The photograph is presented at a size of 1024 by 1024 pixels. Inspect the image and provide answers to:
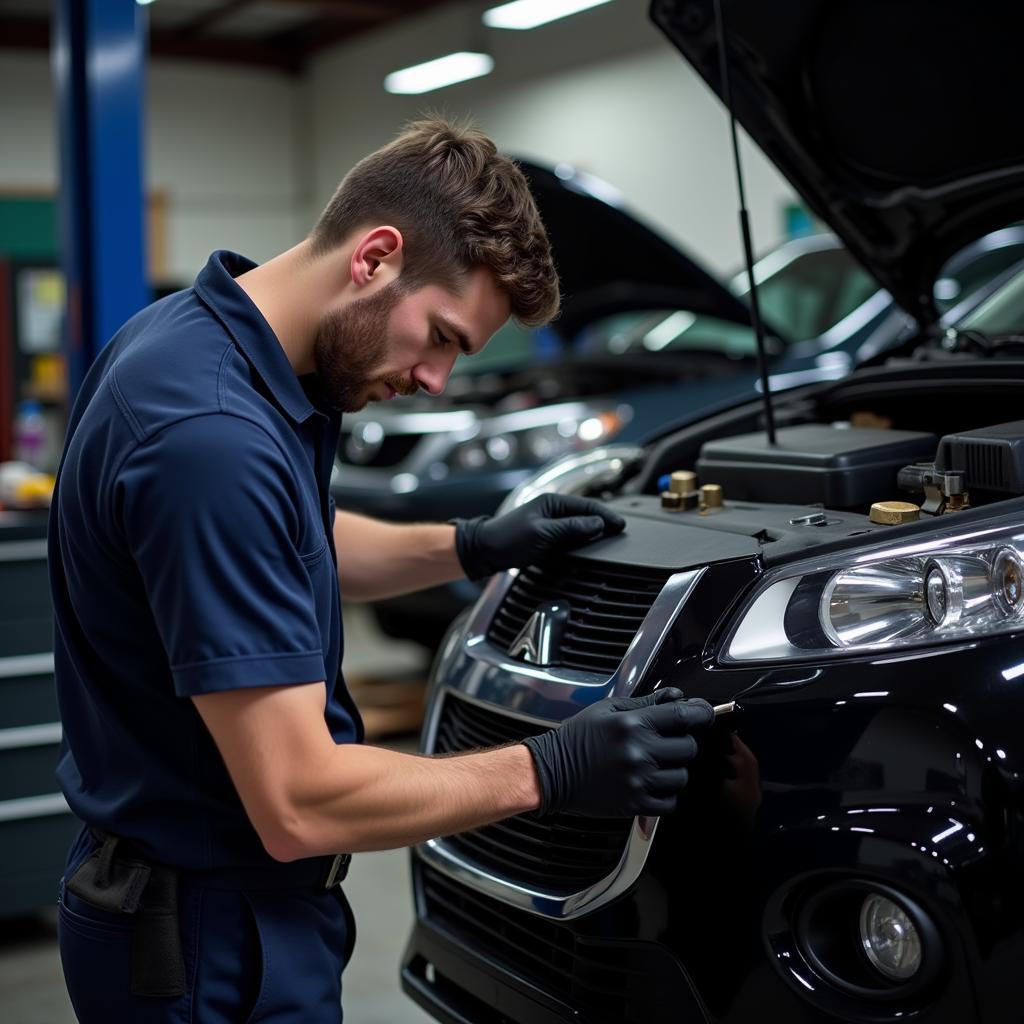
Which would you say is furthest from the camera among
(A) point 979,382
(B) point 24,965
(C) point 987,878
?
(B) point 24,965

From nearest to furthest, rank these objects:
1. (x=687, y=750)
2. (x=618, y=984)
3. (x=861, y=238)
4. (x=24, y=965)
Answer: (x=687, y=750), (x=618, y=984), (x=861, y=238), (x=24, y=965)

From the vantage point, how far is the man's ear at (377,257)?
1412 mm

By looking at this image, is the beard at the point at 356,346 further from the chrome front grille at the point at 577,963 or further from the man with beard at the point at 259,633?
the chrome front grille at the point at 577,963

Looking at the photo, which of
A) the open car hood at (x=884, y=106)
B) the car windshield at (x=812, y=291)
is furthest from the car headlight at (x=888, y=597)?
the car windshield at (x=812, y=291)

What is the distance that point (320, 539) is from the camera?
1.40 m

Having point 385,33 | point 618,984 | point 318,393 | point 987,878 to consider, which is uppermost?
point 385,33

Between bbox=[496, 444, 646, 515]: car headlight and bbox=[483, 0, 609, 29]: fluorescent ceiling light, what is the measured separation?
24.8 ft

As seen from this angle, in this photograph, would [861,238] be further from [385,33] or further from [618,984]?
[385,33]

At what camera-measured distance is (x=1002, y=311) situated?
109 inches

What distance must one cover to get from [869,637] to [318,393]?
2.29 ft

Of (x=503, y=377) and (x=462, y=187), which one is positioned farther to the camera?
(x=503, y=377)

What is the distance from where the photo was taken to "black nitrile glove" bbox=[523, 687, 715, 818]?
53.9 inches

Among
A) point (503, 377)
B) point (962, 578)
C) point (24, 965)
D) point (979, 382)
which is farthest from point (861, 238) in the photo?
point (503, 377)

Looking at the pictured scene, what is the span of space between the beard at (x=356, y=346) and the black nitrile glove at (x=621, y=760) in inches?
17.7
